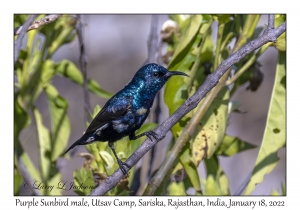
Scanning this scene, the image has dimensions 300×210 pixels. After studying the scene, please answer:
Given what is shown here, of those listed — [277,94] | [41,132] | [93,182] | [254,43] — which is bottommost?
[93,182]

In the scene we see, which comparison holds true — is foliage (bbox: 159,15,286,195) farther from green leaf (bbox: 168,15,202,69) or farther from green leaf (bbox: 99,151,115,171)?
green leaf (bbox: 99,151,115,171)

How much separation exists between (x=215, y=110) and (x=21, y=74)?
3.50 feet

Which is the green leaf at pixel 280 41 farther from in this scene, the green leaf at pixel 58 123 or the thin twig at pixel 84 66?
the green leaf at pixel 58 123

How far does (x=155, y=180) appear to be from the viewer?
2.31 m

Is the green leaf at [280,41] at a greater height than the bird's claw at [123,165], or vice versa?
the green leaf at [280,41]

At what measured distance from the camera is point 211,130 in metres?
2.45

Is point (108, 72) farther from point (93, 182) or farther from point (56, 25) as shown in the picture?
point (93, 182)

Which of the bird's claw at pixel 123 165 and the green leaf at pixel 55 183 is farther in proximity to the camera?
the green leaf at pixel 55 183

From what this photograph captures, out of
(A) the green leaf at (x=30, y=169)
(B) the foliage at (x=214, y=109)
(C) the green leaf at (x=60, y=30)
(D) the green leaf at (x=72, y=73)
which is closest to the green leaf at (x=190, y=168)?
(B) the foliage at (x=214, y=109)

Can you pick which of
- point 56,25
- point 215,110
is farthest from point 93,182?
point 56,25

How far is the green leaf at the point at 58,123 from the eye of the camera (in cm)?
264

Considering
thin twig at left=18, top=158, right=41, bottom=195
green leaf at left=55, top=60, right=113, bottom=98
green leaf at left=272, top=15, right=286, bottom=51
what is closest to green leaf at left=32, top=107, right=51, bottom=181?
thin twig at left=18, top=158, right=41, bottom=195

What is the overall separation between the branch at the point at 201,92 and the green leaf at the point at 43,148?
1.93 feet

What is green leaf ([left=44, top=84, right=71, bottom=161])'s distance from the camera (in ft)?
8.67
